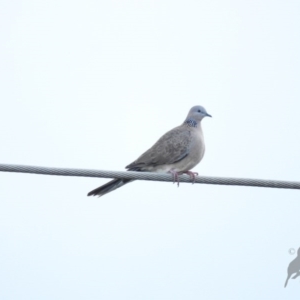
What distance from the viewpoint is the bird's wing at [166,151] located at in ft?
28.7

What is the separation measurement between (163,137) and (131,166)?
0.86 m

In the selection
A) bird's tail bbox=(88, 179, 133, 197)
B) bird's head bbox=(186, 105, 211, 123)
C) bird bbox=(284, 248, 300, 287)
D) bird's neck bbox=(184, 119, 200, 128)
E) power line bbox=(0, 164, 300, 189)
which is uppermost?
bird's head bbox=(186, 105, 211, 123)

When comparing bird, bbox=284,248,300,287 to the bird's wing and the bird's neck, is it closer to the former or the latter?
the bird's wing

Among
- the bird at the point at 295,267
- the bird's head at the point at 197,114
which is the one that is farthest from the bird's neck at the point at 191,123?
the bird at the point at 295,267

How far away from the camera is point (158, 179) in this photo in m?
6.59

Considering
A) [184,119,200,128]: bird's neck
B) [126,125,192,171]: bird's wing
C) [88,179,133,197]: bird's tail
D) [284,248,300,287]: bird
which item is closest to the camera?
[284,248,300,287]: bird

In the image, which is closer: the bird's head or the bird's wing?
the bird's wing

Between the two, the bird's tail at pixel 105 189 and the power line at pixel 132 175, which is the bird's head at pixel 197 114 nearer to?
the bird's tail at pixel 105 189

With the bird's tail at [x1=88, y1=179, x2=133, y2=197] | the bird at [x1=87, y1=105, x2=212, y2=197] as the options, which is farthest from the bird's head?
the bird's tail at [x1=88, y1=179, x2=133, y2=197]

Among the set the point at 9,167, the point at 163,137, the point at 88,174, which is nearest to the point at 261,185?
the point at 88,174

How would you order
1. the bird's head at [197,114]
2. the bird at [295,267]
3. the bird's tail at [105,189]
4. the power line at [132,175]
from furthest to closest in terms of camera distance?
the bird's head at [197,114] < the bird's tail at [105,189] < the bird at [295,267] < the power line at [132,175]

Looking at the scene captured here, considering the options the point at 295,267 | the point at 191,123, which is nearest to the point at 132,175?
the point at 295,267

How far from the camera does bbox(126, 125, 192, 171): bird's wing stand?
8758mm

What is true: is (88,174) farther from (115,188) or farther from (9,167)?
(115,188)
